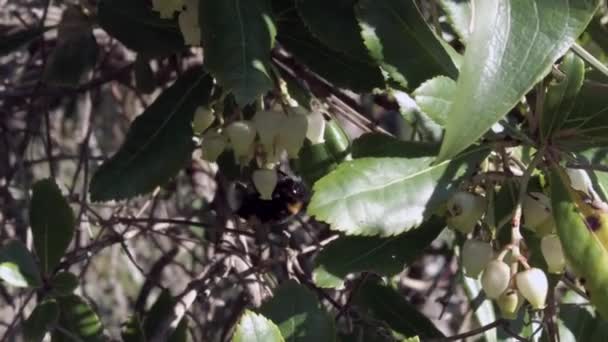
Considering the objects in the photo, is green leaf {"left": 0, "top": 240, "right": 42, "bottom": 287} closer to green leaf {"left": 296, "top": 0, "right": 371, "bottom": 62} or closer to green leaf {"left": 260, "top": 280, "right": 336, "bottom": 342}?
green leaf {"left": 260, "top": 280, "right": 336, "bottom": 342}

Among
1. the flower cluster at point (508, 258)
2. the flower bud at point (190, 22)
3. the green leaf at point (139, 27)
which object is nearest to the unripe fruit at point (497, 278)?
the flower cluster at point (508, 258)

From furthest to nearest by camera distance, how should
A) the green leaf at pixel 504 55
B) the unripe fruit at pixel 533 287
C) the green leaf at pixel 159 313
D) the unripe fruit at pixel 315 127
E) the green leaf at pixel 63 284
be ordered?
the green leaf at pixel 159 313
the green leaf at pixel 63 284
the unripe fruit at pixel 315 127
the unripe fruit at pixel 533 287
the green leaf at pixel 504 55

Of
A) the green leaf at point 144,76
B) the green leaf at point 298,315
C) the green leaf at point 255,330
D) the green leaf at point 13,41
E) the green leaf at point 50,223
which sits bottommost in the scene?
the green leaf at point 50,223

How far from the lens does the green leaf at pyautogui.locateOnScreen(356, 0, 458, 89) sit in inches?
41.4

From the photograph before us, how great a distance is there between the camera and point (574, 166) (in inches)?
41.1


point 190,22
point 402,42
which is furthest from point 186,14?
point 402,42

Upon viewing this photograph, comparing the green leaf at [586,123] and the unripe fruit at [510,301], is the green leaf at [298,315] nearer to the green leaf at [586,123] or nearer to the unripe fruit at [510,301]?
the unripe fruit at [510,301]

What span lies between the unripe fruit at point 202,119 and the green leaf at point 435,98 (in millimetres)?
256

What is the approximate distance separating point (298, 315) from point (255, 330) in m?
0.14

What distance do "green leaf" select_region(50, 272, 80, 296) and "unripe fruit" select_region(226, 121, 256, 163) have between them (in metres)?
0.35

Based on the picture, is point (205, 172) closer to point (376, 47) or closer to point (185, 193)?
point (185, 193)

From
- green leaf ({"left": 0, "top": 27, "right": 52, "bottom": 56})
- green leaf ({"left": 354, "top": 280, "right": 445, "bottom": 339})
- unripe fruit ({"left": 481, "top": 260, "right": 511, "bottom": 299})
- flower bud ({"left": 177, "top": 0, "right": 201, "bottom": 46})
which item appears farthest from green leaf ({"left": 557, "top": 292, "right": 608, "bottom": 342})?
green leaf ({"left": 0, "top": 27, "right": 52, "bottom": 56})

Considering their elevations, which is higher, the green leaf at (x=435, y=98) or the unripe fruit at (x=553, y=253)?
the green leaf at (x=435, y=98)

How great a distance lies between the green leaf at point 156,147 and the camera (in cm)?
123
